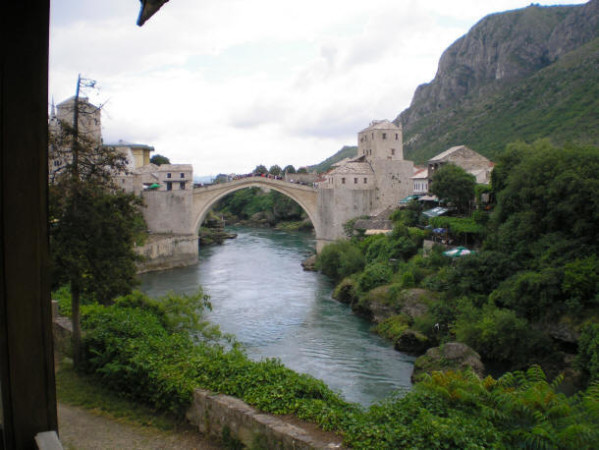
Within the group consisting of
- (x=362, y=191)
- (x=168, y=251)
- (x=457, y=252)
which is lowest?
(x=168, y=251)

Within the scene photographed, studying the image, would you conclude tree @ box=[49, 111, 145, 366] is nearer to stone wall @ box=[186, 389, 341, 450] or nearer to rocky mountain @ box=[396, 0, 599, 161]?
stone wall @ box=[186, 389, 341, 450]

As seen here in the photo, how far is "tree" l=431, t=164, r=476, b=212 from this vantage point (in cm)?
2041

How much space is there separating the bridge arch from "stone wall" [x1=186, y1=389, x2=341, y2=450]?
22823mm

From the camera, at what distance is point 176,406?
5094 millimetres

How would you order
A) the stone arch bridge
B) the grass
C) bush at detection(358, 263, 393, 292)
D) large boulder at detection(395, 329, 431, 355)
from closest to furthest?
the grass → large boulder at detection(395, 329, 431, 355) → bush at detection(358, 263, 393, 292) → the stone arch bridge

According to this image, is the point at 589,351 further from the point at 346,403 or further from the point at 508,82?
the point at 508,82

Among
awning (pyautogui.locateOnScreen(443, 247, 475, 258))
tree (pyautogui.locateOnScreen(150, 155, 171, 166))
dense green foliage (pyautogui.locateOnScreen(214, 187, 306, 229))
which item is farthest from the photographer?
tree (pyautogui.locateOnScreen(150, 155, 171, 166))

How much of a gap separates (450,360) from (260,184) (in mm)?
19706

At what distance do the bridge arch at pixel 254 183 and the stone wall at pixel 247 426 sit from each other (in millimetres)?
22823

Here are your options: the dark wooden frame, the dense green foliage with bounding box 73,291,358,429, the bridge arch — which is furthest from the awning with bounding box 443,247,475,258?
the dark wooden frame

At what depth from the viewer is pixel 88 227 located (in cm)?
642

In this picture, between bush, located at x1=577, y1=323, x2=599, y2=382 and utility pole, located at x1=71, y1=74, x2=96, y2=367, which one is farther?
bush, located at x1=577, y1=323, x2=599, y2=382

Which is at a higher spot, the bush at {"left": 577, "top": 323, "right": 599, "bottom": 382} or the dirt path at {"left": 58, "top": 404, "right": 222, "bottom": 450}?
the dirt path at {"left": 58, "top": 404, "right": 222, "bottom": 450}

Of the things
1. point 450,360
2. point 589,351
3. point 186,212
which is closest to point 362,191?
point 186,212
